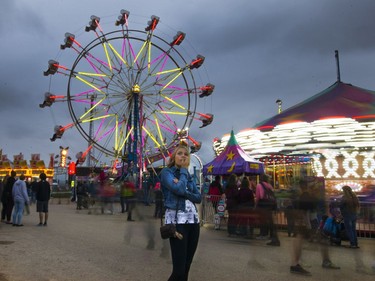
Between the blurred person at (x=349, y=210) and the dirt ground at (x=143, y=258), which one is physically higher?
the blurred person at (x=349, y=210)

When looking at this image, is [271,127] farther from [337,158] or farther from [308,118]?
[337,158]

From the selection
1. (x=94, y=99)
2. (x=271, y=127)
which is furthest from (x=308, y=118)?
(x=94, y=99)

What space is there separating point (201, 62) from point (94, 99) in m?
6.88

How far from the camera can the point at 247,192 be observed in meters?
9.82

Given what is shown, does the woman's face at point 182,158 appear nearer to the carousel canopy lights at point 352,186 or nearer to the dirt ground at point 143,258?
the dirt ground at point 143,258

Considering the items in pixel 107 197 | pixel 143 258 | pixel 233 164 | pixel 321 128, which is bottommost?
pixel 143 258

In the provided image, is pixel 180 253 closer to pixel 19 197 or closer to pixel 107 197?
pixel 19 197

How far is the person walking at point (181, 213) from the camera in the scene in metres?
3.54

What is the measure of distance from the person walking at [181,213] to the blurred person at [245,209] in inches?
230

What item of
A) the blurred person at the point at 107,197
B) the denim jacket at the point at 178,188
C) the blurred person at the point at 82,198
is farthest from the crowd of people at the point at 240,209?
the blurred person at the point at 82,198

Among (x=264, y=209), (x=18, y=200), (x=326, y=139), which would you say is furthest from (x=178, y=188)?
(x=326, y=139)

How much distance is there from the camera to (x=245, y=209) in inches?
373

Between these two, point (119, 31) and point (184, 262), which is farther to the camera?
point (119, 31)

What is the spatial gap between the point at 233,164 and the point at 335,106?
634 cm
